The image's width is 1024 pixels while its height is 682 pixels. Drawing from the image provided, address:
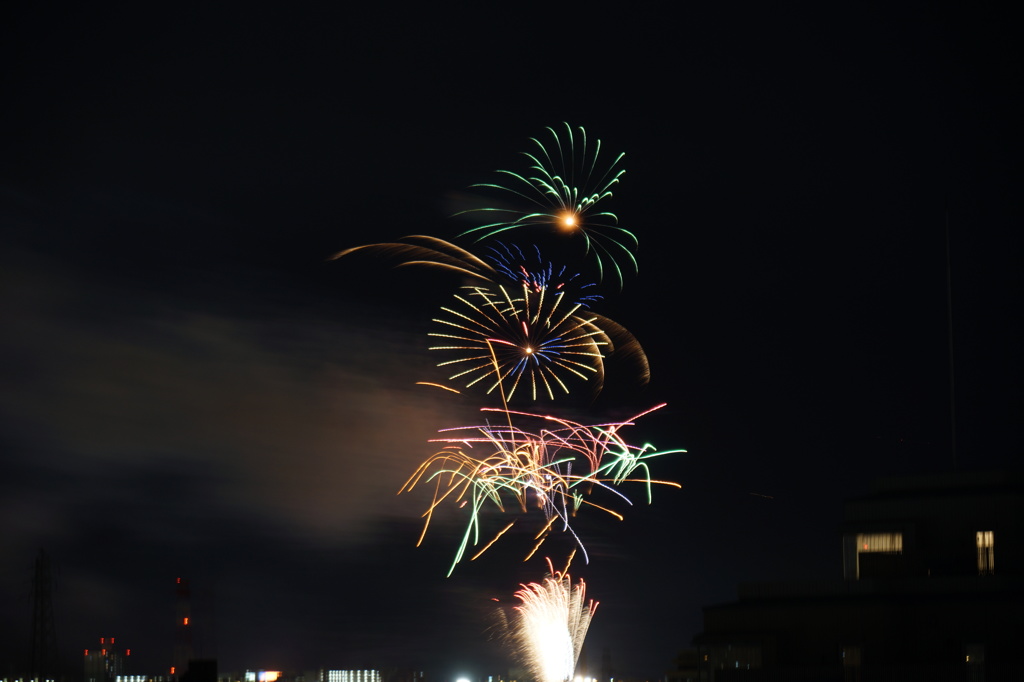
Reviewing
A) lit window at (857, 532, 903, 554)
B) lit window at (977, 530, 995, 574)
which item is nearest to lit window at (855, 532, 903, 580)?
lit window at (857, 532, 903, 554)

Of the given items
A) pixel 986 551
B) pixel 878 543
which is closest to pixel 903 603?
pixel 878 543

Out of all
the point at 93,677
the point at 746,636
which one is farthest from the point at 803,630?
the point at 93,677

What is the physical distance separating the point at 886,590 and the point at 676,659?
39664 mm

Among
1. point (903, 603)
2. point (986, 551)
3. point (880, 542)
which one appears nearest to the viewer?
point (903, 603)

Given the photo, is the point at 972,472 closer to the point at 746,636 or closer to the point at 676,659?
the point at 746,636

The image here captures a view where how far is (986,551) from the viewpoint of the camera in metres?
61.4

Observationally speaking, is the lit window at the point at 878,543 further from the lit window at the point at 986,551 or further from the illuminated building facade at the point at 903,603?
the lit window at the point at 986,551

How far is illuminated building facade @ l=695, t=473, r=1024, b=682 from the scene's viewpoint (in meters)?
56.0

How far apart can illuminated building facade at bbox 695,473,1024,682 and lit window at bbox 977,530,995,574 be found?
52mm

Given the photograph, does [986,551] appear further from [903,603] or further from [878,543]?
[903,603]

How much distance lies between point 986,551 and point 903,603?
6582 millimetres

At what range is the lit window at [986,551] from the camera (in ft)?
201

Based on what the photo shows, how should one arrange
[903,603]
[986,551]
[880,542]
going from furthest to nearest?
[880,542] < [986,551] < [903,603]

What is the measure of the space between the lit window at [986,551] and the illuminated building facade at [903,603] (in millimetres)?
52
